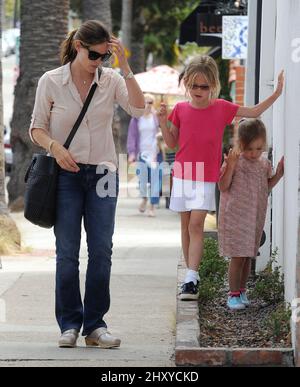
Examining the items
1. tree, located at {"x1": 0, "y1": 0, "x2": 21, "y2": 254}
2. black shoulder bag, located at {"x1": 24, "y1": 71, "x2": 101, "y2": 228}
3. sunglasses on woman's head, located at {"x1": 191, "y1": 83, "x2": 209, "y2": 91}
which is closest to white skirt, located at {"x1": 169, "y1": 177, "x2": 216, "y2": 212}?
sunglasses on woman's head, located at {"x1": 191, "y1": 83, "x2": 209, "y2": 91}

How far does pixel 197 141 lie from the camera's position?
8.01 m

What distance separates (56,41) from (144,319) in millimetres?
10902

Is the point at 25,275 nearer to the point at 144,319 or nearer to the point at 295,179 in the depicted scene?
the point at 144,319

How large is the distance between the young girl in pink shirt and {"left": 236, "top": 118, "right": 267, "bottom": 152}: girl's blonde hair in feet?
0.37

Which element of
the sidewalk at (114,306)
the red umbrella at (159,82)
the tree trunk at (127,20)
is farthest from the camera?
the tree trunk at (127,20)

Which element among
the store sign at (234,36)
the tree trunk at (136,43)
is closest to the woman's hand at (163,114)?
the store sign at (234,36)

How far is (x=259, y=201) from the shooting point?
820 cm

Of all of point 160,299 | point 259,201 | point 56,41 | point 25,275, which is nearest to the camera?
point 259,201

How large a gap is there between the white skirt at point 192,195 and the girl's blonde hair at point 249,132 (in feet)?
1.22

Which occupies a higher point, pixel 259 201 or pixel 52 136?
pixel 52 136

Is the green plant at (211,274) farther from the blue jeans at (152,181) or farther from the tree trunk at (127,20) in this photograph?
the tree trunk at (127,20)

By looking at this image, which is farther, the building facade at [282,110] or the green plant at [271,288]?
the green plant at [271,288]

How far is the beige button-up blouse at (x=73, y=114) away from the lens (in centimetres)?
725

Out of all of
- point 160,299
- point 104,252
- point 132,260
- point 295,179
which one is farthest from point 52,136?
point 132,260
